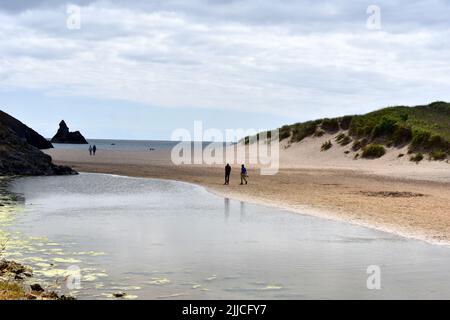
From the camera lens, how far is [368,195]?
35.3 metres

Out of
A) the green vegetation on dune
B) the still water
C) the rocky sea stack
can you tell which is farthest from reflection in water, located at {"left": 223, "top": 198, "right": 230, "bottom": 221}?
the green vegetation on dune

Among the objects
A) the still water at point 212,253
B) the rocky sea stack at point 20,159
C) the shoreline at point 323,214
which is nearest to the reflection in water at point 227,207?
the still water at point 212,253

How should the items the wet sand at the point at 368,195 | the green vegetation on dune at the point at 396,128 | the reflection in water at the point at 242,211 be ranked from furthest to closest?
the green vegetation on dune at the point at 396,128 < the reflection in water at the point at 242,211 < the wet sand at the point at 368,195

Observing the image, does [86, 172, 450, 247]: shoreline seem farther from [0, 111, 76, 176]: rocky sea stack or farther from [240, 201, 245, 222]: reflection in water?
[0, 111, 76, 176]: rocky sea stack

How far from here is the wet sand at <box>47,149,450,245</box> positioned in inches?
960

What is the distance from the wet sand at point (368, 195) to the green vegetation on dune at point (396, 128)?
6.81 m

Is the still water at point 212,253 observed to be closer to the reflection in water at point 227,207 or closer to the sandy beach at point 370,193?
the reflection in water at point 227,207

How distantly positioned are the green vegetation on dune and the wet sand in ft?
22.4

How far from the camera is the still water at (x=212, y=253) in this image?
13445 millimetres

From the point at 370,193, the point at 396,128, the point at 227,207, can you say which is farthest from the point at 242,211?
the point at 396,128

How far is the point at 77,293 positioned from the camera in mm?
12664

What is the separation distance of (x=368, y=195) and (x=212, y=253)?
65.7ft
